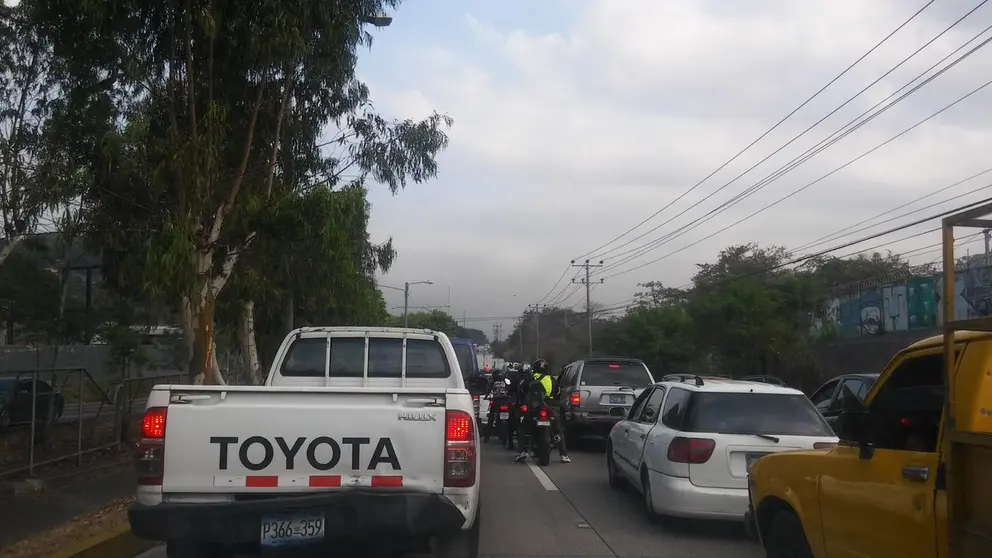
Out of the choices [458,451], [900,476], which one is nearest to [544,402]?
[458,451]

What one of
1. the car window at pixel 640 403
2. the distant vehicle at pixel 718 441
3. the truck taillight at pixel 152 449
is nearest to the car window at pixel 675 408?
the distant vehicle at pixel 718 441

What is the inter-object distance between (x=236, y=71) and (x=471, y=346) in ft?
35.9

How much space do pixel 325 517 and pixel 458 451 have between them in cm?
94

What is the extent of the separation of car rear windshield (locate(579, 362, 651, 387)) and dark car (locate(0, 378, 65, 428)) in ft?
29.5

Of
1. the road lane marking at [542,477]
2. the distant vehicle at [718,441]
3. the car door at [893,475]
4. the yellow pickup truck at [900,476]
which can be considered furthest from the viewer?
the road lane marking at [542,477]

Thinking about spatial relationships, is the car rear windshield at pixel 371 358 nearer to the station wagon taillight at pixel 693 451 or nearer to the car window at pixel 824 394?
the station wagon taillight at pixel 693 451

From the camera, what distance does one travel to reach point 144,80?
44.8 feet

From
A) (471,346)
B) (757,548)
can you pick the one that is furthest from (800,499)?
(471,346)

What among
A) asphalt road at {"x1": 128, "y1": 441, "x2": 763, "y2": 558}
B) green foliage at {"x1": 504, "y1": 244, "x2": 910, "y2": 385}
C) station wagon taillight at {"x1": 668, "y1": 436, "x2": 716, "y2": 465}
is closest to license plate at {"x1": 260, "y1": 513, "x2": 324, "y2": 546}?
asphalt road at {"x1": 128, "y1": 441, "x2": 763, "y2": 558}

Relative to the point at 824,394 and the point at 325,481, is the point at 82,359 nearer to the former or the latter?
the point at 824,394

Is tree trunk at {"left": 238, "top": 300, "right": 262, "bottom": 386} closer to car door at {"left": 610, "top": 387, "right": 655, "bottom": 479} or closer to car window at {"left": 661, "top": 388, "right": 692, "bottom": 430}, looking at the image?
car door at {"left": 610, "top": 387, "right": 655, "bottom": 479}

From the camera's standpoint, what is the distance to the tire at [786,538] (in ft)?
19.4

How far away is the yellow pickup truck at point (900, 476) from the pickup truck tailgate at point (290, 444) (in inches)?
89.6

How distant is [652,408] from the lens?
35.6ft
